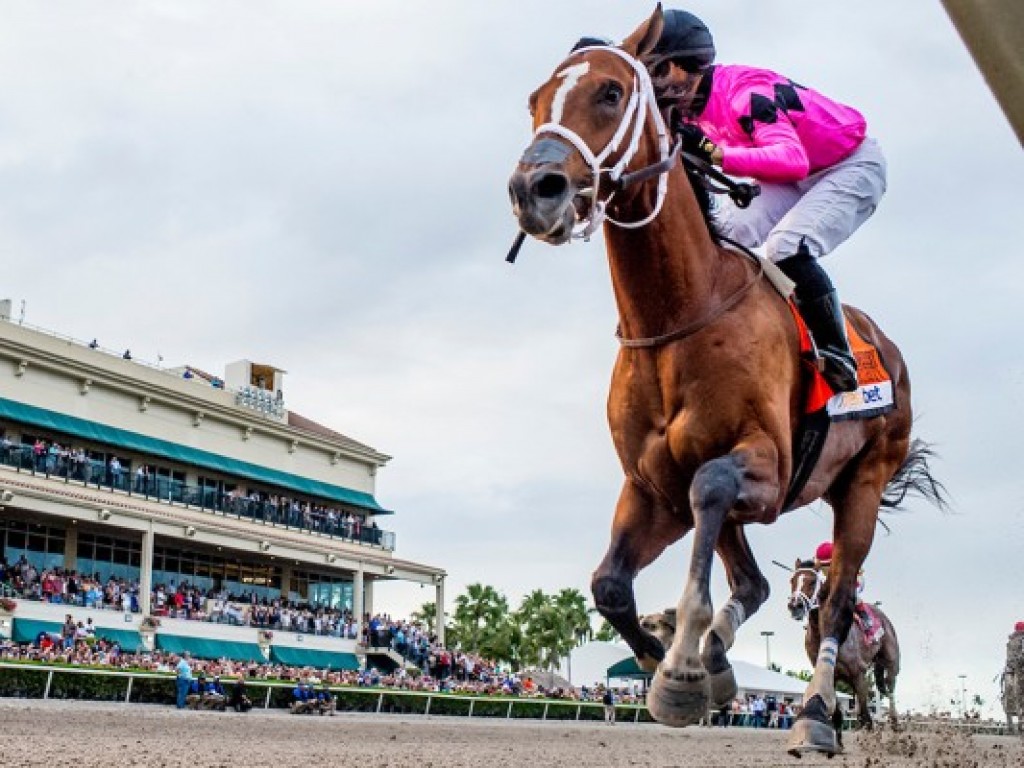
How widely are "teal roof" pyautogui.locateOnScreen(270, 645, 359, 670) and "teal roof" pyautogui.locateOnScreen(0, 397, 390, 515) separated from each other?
8.61m

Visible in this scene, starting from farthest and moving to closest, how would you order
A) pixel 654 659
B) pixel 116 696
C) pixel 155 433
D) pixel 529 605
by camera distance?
pixel 529 605 → pixel 155 433 → pixel 116 696 → pixel 654 659

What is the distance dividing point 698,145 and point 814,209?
718 millimetres

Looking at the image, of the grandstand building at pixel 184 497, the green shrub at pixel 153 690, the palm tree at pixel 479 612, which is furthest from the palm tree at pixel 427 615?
the green shrub at pixel 153 690

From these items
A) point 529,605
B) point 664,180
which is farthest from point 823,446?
point 529,605

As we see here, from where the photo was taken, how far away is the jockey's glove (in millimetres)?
4887

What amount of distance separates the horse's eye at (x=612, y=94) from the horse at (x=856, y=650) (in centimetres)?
516

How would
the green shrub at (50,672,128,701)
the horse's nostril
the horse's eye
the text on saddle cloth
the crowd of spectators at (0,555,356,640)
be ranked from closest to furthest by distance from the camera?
the horse's nostril → the horse's eye → the text on saddle cloth → the green shrub at (50,672,128,701) → the crowd of spectators at (0,555,356,640)

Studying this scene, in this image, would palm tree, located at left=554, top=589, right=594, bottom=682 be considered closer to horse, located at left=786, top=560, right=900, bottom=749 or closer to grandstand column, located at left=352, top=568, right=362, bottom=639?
grandstand column, located at left=352, top=568, right=362, bottom=639

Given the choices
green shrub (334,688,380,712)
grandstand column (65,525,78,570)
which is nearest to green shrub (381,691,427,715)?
green shrub (334,688,380,712)

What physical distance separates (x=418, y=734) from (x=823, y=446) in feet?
45.3

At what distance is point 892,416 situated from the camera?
240 inches

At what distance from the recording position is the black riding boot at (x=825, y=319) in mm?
5031

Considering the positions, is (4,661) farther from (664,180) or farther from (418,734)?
(664,180)

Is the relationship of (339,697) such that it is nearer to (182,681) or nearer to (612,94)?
(182,681)
